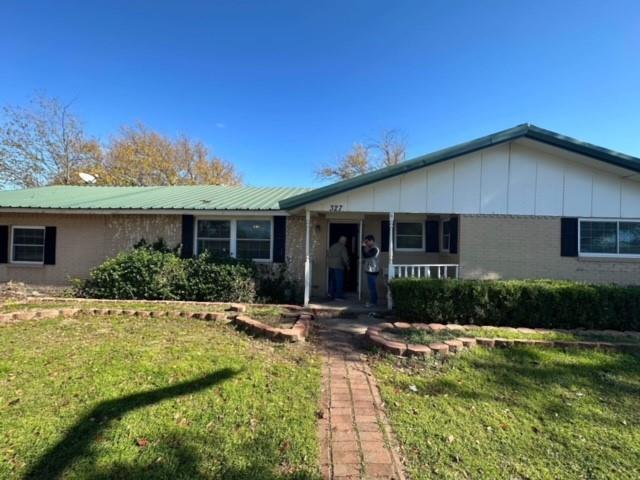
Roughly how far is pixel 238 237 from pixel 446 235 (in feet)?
21.2

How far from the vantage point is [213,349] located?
538cm

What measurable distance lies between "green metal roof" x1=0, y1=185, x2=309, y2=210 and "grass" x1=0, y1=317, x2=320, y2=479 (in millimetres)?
5506

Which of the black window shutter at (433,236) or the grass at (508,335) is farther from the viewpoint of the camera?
the black window shutter at (433,236)

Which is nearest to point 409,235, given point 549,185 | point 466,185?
point 466,185

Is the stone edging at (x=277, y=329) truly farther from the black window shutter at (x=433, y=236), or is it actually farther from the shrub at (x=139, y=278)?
the black window shutter at (x=433, y=236)

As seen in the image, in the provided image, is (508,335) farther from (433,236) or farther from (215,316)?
(215,316)

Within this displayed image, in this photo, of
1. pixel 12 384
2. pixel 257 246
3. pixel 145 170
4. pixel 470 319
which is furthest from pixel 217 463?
pixel 145 170

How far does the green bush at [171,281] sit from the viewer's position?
939cm

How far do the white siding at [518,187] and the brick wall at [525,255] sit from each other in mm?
311

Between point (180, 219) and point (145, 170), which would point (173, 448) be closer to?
point (180, 219)

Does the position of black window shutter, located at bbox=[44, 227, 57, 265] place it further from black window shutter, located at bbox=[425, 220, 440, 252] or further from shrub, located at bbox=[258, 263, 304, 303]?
black window shutter, located at bbox=[425, 220, 440, 252]

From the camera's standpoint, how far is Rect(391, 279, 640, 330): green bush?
6793mm

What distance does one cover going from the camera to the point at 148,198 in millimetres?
12227

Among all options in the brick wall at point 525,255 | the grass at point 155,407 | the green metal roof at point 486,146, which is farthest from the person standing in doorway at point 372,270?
the grass at point 155,407
